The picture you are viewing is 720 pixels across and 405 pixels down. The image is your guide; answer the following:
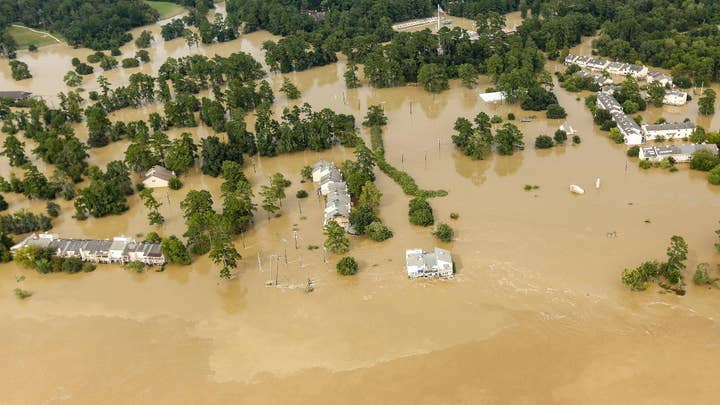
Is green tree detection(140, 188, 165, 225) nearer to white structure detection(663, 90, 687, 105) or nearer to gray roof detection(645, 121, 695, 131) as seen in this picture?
gray roof detection(645, 121, 695, 131)

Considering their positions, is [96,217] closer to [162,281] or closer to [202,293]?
[162,281]

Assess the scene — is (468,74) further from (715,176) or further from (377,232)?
(377,232)

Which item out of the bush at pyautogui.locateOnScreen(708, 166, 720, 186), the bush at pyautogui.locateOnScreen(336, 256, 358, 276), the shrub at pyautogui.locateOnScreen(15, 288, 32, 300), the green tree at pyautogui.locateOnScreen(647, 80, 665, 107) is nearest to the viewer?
the bush at pyautogui.locateOnScreen(336, 256, 358, 276)

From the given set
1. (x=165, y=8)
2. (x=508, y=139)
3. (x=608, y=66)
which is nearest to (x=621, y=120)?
(x=508, y=139)

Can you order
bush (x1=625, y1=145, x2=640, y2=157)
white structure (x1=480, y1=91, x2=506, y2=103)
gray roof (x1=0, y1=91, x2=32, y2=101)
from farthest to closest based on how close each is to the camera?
gray roof (x1=0, y1=91, x2=32, y2=101), white structure (x1=480, y1=91, x2=506, y2=103), bush (x1=625, y1=145, x2=640, y2=157)

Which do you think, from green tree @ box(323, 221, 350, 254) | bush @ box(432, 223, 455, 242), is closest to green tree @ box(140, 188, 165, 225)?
green tree @ box(323, 221, 350, 254)

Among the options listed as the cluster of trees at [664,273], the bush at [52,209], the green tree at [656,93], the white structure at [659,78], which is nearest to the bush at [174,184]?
the bush at [52,209]

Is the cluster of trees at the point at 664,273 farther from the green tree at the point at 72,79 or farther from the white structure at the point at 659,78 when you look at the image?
the green tree at the point at 72,79
